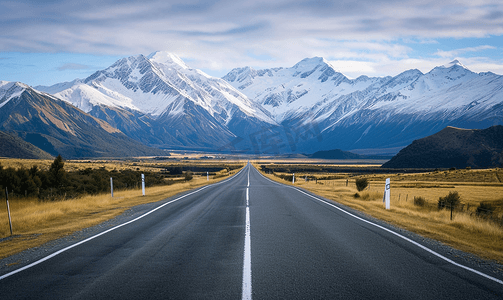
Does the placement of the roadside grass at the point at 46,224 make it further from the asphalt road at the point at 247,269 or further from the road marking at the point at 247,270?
the road marking at the point at 247,270

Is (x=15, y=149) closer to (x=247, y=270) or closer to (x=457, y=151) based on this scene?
(x=247, y=270)

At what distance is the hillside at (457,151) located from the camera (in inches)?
4253

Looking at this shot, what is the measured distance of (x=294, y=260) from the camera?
747 cm

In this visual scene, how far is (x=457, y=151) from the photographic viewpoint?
118m

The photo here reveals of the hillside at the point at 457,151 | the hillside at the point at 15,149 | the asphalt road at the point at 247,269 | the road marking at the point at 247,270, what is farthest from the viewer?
the hillside at the point at 15,149

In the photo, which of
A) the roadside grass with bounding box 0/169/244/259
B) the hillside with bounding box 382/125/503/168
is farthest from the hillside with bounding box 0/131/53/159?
the hillside with bounding box 382/125/503/168

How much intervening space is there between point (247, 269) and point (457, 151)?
131 m

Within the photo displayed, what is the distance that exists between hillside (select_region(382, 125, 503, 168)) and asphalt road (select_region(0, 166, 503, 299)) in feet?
374

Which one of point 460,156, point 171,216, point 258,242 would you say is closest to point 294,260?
point 258,242

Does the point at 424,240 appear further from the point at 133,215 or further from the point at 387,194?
the point at 133,215

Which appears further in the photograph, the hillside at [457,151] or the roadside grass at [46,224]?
the hillside at [457,151]

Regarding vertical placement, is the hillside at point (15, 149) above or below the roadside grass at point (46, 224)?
above

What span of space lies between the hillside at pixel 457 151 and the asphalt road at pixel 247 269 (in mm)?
114075

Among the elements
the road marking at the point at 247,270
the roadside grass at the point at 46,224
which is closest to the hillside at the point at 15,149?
the roadside grass at the point at 46,224
